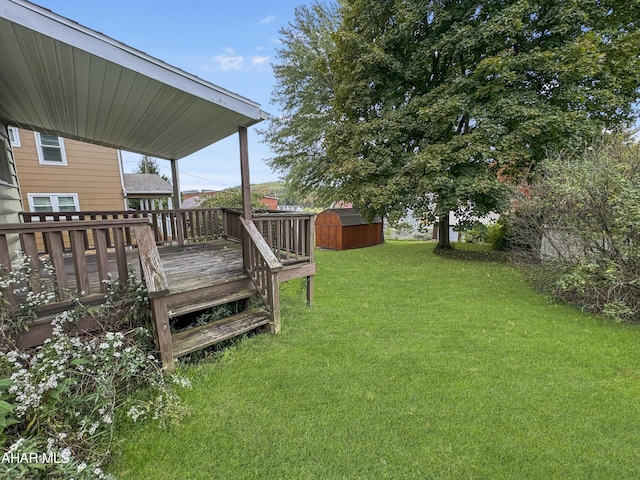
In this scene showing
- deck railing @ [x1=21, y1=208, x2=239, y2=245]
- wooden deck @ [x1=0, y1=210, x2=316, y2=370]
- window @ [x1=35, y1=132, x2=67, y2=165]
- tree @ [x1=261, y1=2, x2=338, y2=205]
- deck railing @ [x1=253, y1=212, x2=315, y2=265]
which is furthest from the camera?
tree @ [x1=261, y1=2, x2=338, y2=205]

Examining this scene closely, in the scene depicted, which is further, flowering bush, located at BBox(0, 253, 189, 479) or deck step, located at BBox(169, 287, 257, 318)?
deck step, located at BBox(169, 287, 257, 318)

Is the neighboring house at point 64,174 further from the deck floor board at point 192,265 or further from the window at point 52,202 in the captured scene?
the deck floor board at point 192,265

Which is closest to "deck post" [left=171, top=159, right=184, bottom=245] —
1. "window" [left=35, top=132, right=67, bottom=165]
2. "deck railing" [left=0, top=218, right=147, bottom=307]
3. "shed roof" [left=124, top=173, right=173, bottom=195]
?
"deck railing" [left=0, top=218, right=147, bottom=307]

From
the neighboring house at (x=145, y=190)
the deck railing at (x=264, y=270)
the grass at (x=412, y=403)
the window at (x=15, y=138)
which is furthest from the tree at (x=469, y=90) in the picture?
the window at (x=15, y=138)

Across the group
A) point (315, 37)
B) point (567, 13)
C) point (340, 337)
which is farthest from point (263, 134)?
point (340, 337)

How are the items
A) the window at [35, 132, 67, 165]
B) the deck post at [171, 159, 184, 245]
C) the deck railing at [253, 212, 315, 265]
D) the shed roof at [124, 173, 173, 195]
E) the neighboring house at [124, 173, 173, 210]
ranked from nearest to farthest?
1. the deck railing at [253, 212, 315, 265]
2. the deck post at [171, 159, 184, 245]
3. the window at [35, 132, 67, 165]
4. the neighboring house at [124, 173, 173, 210]
5. the shed roof at [124, 173, 173, 195]

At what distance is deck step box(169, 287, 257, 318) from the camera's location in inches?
131

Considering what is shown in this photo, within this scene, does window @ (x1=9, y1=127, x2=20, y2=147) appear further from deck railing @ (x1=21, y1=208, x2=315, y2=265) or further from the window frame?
the window frame

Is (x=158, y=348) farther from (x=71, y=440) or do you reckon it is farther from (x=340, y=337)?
(x=340, y=337)

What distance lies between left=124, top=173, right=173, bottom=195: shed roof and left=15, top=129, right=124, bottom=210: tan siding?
2.64ft

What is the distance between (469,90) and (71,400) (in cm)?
1077

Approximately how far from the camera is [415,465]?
78.8 inches

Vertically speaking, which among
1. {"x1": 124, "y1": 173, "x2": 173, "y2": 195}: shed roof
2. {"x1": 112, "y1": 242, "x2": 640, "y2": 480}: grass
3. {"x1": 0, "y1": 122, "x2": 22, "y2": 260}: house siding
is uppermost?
{"x1": 124, "y1": 173, "x2": 173, "y2": 195}: shed roof

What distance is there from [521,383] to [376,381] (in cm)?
150
